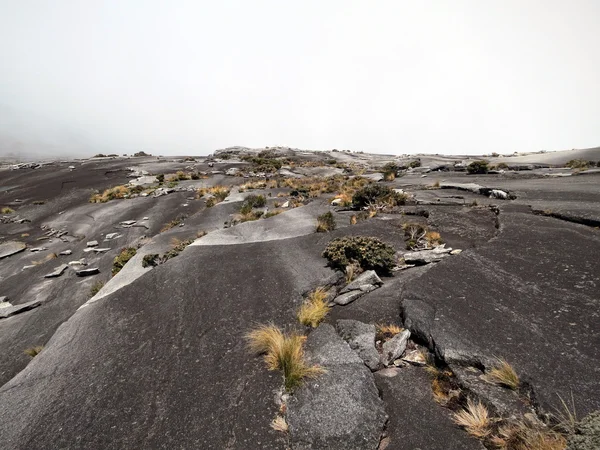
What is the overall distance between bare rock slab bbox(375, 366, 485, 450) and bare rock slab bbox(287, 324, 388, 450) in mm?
216

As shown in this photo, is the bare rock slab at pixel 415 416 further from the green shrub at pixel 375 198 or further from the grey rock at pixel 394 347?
the green shrub at pixel 375 198

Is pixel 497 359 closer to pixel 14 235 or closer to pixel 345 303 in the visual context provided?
pixel 345 303

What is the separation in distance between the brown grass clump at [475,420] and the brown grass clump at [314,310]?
130 inches

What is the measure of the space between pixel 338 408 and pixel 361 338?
1739mm

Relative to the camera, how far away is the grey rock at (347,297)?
25.9ft

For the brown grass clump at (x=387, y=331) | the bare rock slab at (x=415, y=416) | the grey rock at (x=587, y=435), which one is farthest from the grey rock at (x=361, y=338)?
the grey rock at (x=587, y=435)

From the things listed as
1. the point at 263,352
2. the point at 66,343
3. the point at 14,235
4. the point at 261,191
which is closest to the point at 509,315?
the point at 263,352

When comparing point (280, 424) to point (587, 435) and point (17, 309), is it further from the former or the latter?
point (17, 309)

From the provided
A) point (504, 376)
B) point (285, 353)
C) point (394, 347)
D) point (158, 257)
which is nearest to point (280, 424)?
point (285, 353)

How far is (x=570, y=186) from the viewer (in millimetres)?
15648

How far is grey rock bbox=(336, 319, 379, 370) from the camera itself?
5877 millimetres

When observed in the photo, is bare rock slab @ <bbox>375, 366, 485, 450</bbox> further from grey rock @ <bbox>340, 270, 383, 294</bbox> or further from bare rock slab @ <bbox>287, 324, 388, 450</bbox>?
grey rock @ <bbox>340, 270, 383, 294</bbox>

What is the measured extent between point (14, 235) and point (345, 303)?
23146mm

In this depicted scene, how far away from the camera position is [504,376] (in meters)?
4.78
